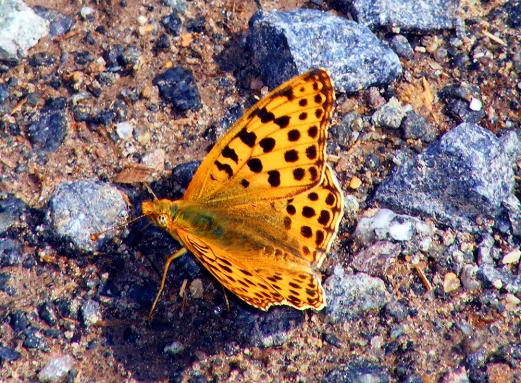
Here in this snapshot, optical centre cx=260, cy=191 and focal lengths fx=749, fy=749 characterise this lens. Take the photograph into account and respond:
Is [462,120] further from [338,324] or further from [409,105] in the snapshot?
[338,324]

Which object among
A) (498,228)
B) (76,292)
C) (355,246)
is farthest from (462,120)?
(76,292)

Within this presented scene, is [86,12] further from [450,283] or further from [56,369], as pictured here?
[450,283]

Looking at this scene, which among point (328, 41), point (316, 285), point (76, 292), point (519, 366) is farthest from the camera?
point (328, 41)

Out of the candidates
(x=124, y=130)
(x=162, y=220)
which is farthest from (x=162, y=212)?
(x=124, y=130)

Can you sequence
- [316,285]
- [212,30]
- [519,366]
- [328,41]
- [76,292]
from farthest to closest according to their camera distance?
[212,30]
[328,41]
[76,292]
[519,366]
[316,285]

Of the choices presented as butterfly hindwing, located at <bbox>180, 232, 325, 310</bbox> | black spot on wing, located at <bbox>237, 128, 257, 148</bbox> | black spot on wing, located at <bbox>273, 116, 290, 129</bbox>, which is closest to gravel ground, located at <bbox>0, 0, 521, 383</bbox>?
butterfly hindwing, located at <bbox>180, 232, 325, 310</bbox>

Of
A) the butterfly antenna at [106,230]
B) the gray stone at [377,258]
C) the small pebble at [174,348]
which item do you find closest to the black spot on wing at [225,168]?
the butterfly antenna at [106,230]

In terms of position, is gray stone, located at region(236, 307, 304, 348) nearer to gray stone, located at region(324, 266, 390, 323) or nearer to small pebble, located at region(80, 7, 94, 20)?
gray stone, located at region(324, 266, 390, 323)
